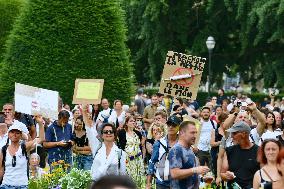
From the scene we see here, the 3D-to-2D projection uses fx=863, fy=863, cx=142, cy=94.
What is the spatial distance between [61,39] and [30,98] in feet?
26.1

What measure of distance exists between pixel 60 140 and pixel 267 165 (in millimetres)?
5906

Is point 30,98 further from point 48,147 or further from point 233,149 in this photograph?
point 233,149

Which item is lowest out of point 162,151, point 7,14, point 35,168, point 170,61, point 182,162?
point 35,168

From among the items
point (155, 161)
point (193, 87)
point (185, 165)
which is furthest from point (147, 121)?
point (185, 165)

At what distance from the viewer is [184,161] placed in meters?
8.52

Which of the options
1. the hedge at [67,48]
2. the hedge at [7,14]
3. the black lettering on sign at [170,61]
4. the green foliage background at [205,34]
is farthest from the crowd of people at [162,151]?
the green foliage background at [205,34]

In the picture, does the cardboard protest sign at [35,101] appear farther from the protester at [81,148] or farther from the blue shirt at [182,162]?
the blue shirt at [182,162]

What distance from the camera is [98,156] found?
31.1 ft

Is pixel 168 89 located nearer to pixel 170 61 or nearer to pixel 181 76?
pixel 181 76

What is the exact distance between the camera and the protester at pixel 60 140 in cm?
1362

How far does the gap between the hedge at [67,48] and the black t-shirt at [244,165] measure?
463 inches

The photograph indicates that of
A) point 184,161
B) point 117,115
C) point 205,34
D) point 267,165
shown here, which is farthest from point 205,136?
point 205,34

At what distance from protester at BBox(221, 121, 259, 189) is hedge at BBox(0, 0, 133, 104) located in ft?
38.4

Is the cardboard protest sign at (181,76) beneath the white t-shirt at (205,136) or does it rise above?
above
